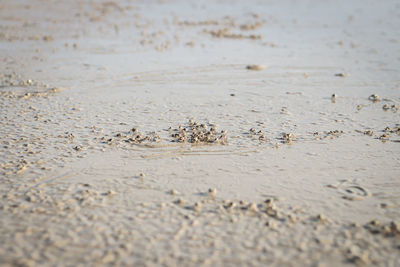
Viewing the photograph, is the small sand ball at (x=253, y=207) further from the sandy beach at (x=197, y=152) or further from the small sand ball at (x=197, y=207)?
the small sand ball at (x=197, y=207)

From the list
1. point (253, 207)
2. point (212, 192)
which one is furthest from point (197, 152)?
point (253, 207)

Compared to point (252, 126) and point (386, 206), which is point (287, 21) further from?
point (386, 206)

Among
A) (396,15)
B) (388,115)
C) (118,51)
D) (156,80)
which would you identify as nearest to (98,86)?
(156,80)

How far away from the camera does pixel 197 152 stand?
5754 mm

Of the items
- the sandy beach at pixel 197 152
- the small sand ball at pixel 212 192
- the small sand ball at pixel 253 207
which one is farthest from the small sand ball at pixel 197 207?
the small sand ball at pixel 253 207

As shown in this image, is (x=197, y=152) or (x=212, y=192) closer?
(x=212, y=192)

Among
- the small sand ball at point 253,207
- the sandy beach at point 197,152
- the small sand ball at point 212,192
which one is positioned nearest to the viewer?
the sandy beach at point 197,152

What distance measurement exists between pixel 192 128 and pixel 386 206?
11.0 ft

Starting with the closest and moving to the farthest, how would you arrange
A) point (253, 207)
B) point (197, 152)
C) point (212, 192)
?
point (253, 207)
point (212, 192)
point (197, 152)

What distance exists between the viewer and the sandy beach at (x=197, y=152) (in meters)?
3.85

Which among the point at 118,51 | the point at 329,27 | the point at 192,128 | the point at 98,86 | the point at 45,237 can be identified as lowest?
the point at 45,237

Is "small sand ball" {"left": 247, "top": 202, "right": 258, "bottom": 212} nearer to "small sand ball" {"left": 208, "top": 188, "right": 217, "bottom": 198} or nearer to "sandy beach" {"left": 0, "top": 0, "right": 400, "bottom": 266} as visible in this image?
"sandy beach" {"left": 0, "top": 0, "right": 400, "bottom": 266}

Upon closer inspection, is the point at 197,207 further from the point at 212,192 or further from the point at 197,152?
the point at 197,152

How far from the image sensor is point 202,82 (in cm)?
914
